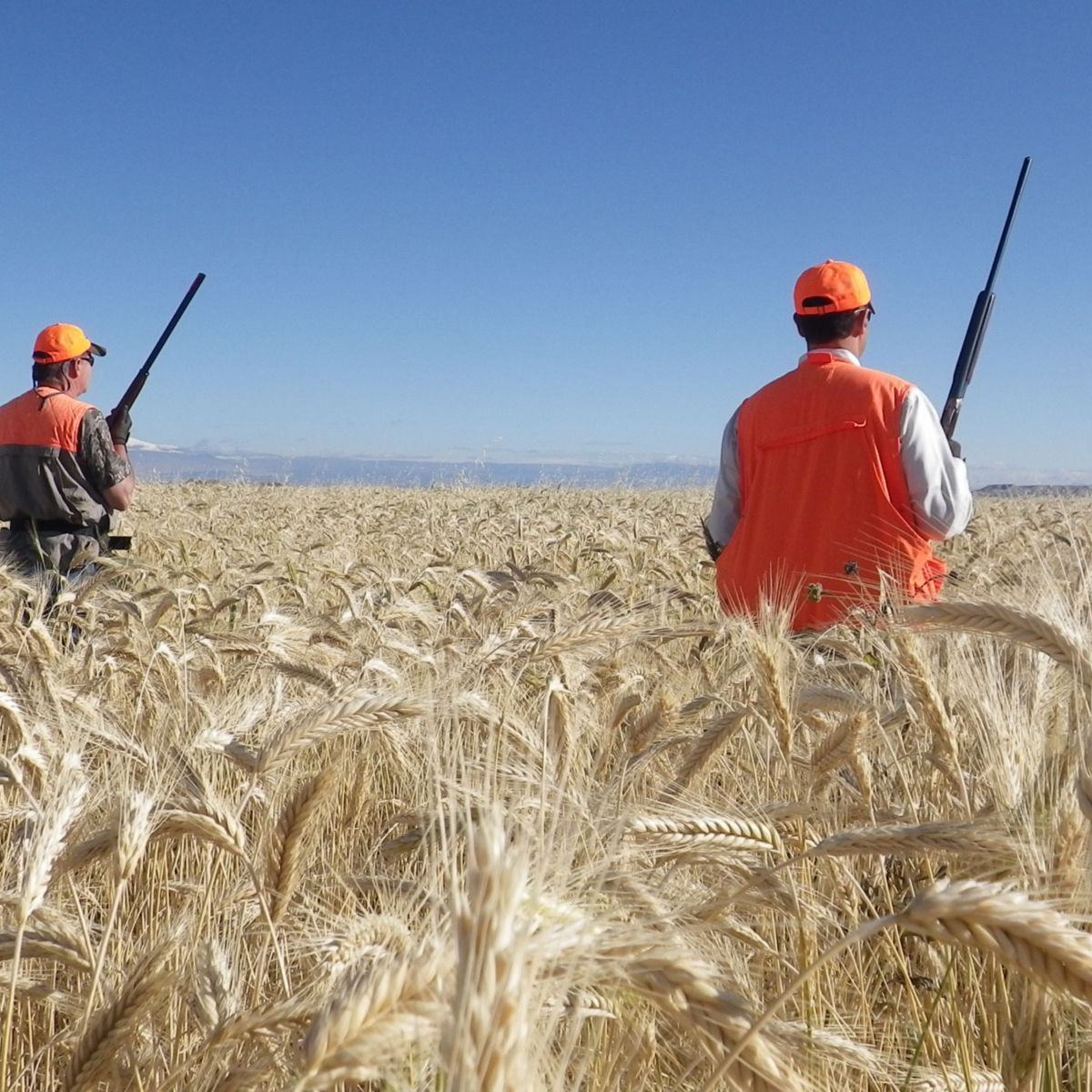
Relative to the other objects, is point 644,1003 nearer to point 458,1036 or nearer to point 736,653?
point 458,1036

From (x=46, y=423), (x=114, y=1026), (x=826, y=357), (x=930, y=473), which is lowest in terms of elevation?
(x=114, y=1026)

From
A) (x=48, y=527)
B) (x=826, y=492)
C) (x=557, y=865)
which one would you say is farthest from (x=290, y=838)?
(x=48, y=527)

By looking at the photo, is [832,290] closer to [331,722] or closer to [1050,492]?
[331,722]

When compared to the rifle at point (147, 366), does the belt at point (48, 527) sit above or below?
below

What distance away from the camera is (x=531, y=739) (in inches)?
73.6

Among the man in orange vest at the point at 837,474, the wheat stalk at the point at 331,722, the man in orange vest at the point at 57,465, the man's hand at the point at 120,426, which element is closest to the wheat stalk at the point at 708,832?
the wheat stalk at the point at 331,722

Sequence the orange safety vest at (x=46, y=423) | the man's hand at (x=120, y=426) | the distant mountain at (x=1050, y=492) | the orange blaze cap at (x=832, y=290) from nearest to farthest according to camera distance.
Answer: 1. the orange blaze cap at (x=832, y=290)
2. the orange safety vest at (x=46, y=423)
3. the man's hand at (x=120, y=426)
4. the distant mountain at (x=1050, y=492)

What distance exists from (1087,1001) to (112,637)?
3.20 meters

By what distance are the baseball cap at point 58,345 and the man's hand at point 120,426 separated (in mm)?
542

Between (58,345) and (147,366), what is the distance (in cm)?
125

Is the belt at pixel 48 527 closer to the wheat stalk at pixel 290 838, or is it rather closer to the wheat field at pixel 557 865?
the wheat field at pixel 557 865

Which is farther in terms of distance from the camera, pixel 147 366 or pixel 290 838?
pixel 147 366

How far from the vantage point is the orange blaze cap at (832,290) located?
13.6ft

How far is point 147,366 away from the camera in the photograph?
7.29 m
